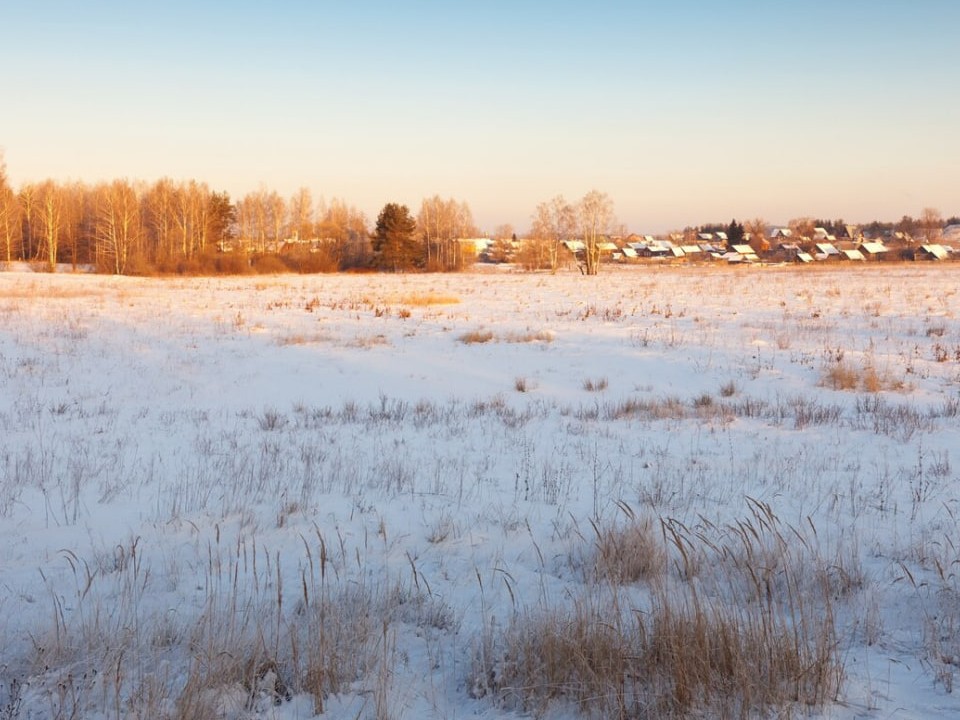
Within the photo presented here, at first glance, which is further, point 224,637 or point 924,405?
point 924,405

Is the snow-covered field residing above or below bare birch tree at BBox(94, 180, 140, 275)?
below

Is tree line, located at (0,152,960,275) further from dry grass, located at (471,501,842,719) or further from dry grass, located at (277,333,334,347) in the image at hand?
dry grass, located at (471,501,842,719)

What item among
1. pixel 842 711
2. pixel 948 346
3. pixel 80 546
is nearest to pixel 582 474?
pixel 842 711

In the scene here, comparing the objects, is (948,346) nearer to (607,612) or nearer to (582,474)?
(582,474)

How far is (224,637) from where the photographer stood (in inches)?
119

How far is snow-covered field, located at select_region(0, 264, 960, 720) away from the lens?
2791 mm

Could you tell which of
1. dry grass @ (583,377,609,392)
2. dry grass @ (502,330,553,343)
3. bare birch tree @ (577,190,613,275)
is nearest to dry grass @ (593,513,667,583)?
dry grass @ (583,377,609,392)

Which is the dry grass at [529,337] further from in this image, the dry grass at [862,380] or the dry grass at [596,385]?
the dry grass at [862,380]

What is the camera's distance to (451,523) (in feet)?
15.9

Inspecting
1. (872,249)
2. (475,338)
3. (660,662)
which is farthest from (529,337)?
(872,249)

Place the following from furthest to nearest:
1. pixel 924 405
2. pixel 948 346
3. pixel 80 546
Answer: pixel 948 346, pixel 924 405, pixel 80 546

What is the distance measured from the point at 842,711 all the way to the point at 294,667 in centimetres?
234

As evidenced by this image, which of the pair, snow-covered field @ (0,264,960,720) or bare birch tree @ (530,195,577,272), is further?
bare birch tree @ (530,195,577,272)

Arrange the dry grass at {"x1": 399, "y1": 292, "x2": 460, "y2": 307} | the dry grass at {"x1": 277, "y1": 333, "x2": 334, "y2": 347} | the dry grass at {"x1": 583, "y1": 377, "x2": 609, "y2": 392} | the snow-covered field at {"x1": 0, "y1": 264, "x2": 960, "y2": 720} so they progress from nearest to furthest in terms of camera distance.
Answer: the snow-covered field at {"x1": 0, "y1": 264, "x2": 960, "y2": 720}
the dry grass at {"x1": 583, "y1": 377, "x2": 609, "y2": 392}
the dry grass at {"x1": 277, "y1": 333, "x2": 334, "y2": 347}
the dry grass at {"x1": 399, "y1": 292, "x2": 460, "y2": 307}
